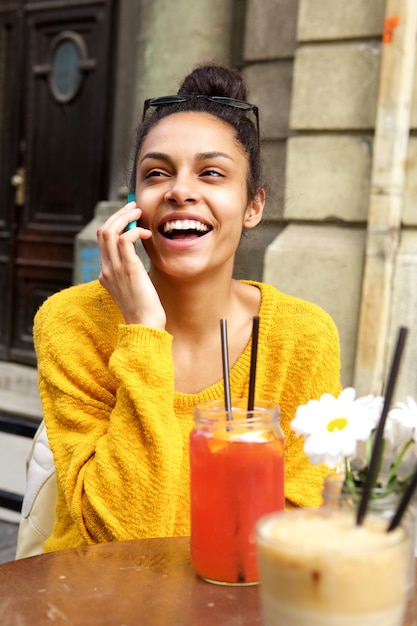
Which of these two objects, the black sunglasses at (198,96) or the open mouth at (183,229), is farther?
the black sunglasses at (198,96)

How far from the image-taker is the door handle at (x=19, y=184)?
5961mm

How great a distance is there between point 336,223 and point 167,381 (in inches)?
107

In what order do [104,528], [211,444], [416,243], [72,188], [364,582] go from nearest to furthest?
[364,582]
[211,444]
[104,528]
[416,243]
[72,188]

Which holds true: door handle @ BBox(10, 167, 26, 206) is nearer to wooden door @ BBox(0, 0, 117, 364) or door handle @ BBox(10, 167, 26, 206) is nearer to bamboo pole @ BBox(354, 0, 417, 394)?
wooden door @ BBox(0, 0, 117, 364)

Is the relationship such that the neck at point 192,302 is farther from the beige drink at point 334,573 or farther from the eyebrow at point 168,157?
the beige drink at point 334,573

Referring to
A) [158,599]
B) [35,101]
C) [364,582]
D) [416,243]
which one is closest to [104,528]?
[158,599]

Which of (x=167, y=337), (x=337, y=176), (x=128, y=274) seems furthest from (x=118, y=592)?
(x=337, y=176)

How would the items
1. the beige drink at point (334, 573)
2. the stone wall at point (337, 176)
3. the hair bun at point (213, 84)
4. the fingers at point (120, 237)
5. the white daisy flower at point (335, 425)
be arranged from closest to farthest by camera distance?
the beige drink at point (334, 573) < the white daisy flower at point (335, 425) < the fingers at point (120, 237) < the hair bun at point (213, 84) < the stone wall at point (337, 176)

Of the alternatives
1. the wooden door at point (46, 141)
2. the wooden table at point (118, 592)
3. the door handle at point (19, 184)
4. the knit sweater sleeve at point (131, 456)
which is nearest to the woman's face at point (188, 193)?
the knit sweater sleeve at point (131, 456)

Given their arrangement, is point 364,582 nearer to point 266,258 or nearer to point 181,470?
point 181,470

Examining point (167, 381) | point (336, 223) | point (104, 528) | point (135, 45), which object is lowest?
point (104, 528)

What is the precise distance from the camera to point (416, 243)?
3.96 meters

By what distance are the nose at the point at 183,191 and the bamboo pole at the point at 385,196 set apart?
2.24 metres

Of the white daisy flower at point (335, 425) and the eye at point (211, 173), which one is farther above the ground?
the eye at point (211, 173)
